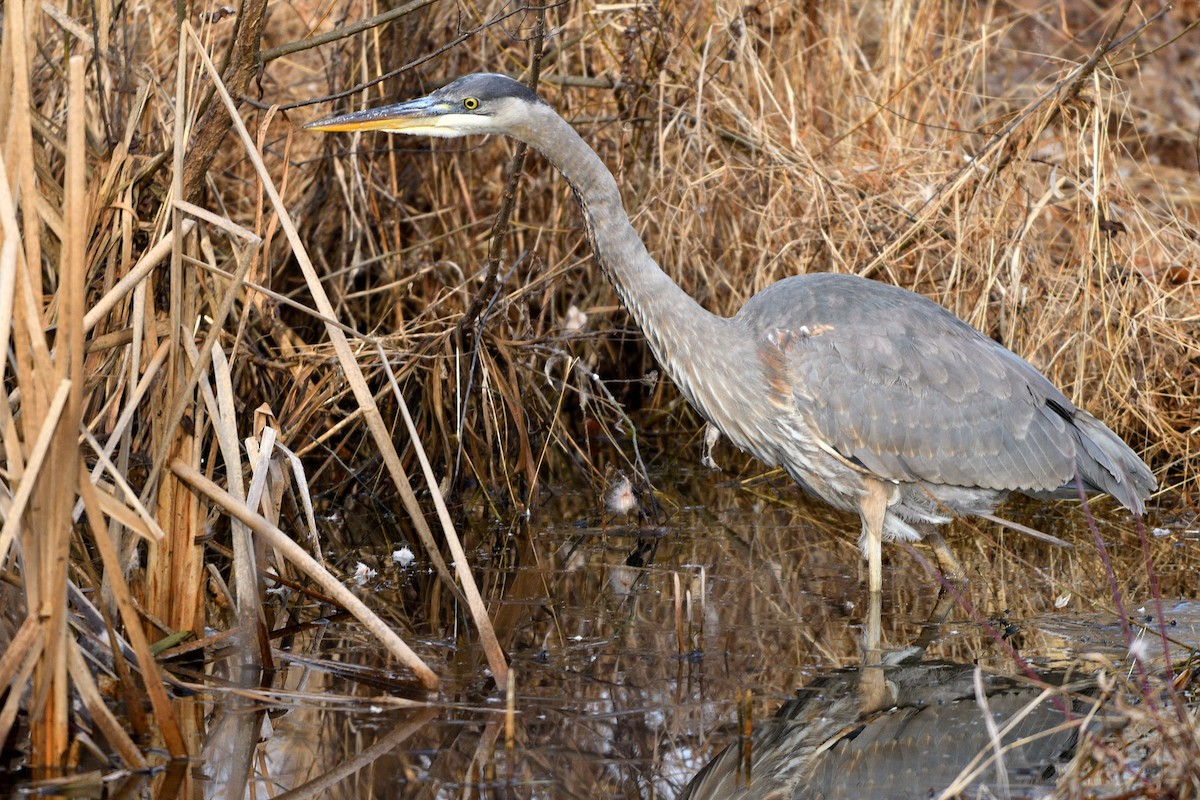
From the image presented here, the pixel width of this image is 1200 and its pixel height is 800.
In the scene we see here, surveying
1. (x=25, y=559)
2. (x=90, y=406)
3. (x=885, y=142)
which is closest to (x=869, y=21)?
(x=885, y=142)

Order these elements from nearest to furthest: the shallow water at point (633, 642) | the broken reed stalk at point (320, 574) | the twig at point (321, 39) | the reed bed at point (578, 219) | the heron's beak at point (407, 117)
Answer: the shallow water at point (633, 642) < the broken reed stalk at point (320, 574) < the twig at point (321, 39) < the heron's beak at point (407, 117) < the reed bed at point (578, 219)

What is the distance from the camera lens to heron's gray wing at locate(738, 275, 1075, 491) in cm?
482

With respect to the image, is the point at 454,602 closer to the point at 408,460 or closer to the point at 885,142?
the point at 408,460

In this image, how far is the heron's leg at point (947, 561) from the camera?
5.10 metres

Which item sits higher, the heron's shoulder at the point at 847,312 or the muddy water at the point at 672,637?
the heron's shoulder at the point at 847,312

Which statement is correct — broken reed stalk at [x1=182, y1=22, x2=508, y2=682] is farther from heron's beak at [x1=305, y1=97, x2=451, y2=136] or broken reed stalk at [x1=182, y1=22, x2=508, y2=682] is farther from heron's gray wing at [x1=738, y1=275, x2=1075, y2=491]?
heron's gray wing at [x1=738, y1=275, x2=1075, y2=491]

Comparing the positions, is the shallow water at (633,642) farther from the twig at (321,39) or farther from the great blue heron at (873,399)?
the twig at (321,39)

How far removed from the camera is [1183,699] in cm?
366

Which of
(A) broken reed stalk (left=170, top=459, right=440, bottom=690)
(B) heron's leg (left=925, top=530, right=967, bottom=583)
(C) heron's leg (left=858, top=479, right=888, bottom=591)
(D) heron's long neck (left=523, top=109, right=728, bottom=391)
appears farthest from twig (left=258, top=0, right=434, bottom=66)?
(B) heron's leg (left=925, top=530, right=967, bottom=583)

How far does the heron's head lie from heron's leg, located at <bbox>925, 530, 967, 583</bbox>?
229cm

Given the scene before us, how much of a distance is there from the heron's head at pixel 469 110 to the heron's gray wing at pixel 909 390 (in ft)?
4.12

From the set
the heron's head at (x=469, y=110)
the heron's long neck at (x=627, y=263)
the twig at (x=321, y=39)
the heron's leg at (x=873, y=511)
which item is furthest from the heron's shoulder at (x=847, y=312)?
the twig at (x=321, y=39)

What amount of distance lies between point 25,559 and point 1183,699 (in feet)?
9.81

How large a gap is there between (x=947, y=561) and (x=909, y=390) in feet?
2.37
